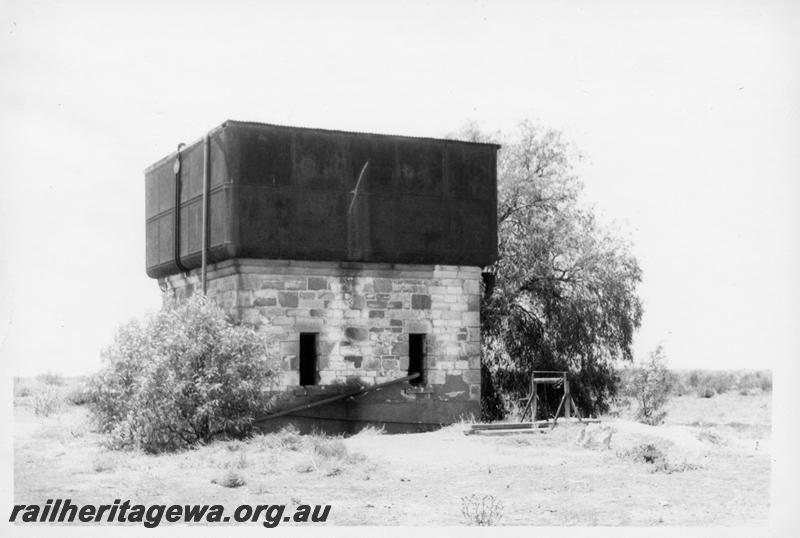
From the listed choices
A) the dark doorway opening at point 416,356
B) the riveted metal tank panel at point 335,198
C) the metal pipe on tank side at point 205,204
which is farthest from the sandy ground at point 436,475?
the metal pipe on tank side at point 205,204

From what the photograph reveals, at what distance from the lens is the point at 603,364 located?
27.4 meters

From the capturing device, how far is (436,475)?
15.6m

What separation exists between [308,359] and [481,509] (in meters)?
8.27

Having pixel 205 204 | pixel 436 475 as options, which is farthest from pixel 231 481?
pixel 205 204

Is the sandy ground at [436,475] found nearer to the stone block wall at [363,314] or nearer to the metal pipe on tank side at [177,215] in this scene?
the stone block wall at [363,314]

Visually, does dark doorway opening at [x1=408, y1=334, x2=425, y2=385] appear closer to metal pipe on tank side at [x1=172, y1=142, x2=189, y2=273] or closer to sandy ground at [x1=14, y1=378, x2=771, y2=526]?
sandy ground at [x1=14, y1=378, x2=771, y2=526]

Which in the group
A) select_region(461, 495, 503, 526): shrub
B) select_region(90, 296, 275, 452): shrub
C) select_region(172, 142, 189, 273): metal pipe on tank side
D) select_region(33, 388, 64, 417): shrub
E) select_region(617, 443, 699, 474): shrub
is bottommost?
select_region(461, 495, 503, 526): shrub

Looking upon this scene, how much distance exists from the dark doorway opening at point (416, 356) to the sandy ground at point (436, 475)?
1179 millimetres

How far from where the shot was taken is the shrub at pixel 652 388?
83.4 feet

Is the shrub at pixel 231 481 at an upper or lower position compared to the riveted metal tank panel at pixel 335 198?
lower

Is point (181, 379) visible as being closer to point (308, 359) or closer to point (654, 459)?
point (308, 359)

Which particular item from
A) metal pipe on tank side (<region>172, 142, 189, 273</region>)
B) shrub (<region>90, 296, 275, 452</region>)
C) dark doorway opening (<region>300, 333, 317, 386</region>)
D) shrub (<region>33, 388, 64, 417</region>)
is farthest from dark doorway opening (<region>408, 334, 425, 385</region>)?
Answer: shrub (<region>33, 388, 64, 417</region>)

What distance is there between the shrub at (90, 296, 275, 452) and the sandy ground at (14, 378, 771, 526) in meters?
0.49

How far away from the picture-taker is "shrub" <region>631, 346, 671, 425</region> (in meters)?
25.4
